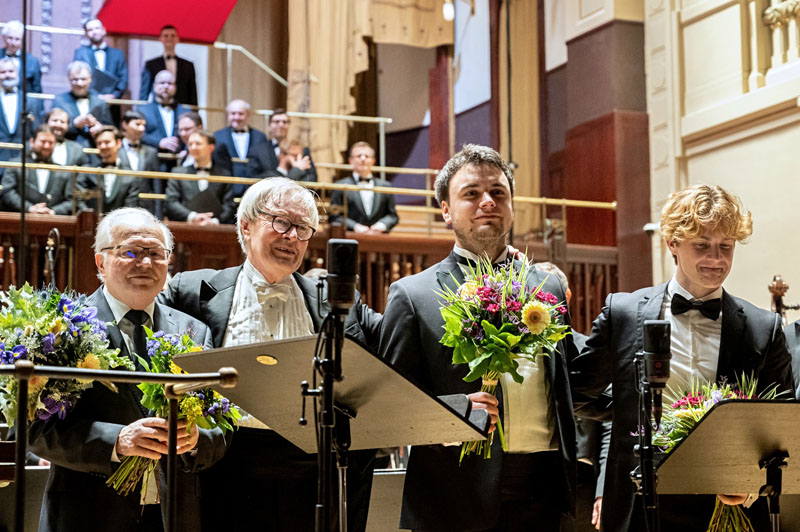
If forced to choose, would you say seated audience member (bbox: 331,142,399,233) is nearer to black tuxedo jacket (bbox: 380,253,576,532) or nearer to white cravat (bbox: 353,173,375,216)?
white cravat (bbox: 353,173,375,216)

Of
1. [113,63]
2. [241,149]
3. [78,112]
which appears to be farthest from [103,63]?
[241,149]

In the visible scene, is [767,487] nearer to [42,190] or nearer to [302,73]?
[42,190]

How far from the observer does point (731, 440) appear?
2.41 m

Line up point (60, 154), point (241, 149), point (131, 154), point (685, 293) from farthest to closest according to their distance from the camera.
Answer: point (241, 149) → point (131, 154) → point (60, 154) → point (685, 293)

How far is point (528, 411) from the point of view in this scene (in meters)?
2.79

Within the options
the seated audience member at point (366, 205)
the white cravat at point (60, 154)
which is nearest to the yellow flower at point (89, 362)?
the white cravat at point (60, 154)

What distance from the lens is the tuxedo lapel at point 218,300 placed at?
295 cm

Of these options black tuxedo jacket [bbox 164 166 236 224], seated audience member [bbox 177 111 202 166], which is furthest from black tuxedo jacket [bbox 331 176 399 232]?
seated audience member [bbox 177 111 202 166]

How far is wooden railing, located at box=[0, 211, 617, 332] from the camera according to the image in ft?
24.8

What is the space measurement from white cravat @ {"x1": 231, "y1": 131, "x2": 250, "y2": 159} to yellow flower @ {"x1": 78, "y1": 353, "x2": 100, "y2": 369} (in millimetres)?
7126

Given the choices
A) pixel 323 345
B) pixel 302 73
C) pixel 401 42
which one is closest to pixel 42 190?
pixel 302 73

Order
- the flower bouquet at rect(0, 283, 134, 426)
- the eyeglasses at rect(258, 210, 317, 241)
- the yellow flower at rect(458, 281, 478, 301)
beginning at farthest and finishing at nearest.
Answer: the eyeglasses at rect(258, 210, 317, 241) → the yellow flower at rect(458, 281, 478, 301) → the flower bouquet at rect(0, 283, 134, 426)

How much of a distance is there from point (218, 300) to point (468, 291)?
806mm

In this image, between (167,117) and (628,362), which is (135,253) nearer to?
(628,362)
